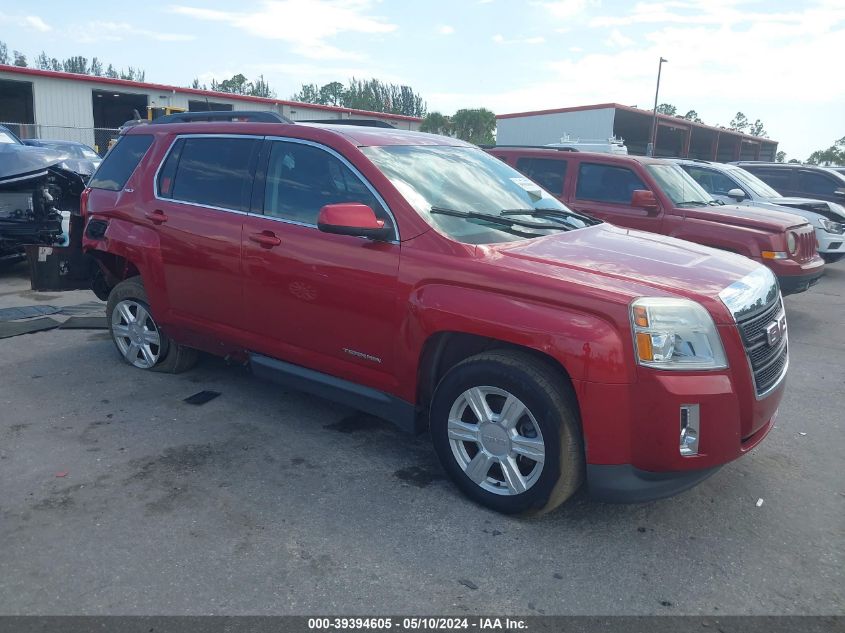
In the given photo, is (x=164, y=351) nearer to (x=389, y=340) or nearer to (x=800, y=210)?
(x=389, y=340)

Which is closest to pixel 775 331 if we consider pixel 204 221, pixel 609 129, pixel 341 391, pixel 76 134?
pixel 341 391

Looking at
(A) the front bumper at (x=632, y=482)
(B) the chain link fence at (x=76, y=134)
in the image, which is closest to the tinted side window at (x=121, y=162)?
→ (A) the front bumper at (x=632, y=482)

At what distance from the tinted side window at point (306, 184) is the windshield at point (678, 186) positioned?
5366 millimetres

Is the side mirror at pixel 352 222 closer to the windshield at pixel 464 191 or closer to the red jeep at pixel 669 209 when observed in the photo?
the windshield at pixel 464 191

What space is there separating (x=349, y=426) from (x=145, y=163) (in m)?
2.53

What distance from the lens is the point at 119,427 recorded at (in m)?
4.45

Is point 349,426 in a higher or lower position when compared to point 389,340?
lower

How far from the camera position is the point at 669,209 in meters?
8.08

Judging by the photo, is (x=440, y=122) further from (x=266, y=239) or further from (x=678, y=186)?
(x=266, y=239)

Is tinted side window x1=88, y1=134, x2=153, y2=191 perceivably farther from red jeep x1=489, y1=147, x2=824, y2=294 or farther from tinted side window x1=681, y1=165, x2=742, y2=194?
tinted side window x1=681, y1=165, x2=742, y2=194

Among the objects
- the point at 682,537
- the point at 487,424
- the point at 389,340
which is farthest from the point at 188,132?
the point at 682,537

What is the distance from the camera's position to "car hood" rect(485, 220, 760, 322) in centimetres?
322

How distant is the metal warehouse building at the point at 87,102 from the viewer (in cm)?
2666

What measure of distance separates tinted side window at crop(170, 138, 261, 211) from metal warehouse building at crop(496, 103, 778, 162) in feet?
74.9
